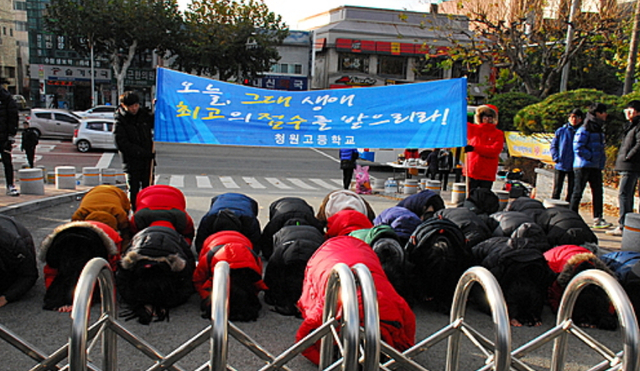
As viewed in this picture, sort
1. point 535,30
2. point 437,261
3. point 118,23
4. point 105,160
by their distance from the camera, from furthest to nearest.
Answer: point 118,23 → point 105,160 → point 535,30 → point 437,261

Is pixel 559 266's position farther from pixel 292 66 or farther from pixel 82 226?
pixel 292 66

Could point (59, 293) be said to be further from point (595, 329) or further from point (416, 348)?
point (595, 329)

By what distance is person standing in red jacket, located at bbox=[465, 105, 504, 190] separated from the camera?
25.2ft

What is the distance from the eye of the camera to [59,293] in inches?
187

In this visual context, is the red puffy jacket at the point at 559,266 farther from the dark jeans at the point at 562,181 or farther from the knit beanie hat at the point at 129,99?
the knit beanie hat at the point at 129,99

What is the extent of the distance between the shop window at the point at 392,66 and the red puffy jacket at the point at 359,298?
137 feet

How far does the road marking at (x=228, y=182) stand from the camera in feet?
45.6

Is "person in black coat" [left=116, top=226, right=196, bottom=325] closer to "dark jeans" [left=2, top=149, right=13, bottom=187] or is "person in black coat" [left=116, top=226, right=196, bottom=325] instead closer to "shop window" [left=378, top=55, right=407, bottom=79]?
"dark jeans" [left=2, top=149, right=13, bottom=187]

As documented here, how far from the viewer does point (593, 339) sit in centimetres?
305

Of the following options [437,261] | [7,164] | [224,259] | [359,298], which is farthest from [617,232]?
[7,164]

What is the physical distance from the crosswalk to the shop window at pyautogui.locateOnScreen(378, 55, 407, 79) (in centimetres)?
2992

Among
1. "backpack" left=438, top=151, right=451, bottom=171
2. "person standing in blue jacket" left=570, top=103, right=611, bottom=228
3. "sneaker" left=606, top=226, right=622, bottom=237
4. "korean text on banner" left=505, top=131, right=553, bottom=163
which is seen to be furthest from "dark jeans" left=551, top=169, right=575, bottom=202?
"backpack" left=438, top=151, right=451, bottom=171

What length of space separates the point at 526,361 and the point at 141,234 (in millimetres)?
Result: 3535

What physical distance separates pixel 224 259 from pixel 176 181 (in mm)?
10429
